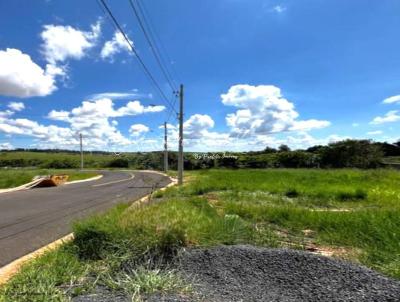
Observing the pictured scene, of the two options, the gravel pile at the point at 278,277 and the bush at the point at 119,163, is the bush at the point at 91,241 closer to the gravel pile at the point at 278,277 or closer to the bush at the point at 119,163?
the gravel pile at the point at 278,277

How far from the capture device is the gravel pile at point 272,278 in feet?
15.4

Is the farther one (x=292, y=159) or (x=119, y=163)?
(x=119, y=163)

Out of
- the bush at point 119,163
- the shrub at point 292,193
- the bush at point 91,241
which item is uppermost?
the bush at point 119,163

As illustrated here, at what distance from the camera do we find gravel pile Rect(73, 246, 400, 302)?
185 inches

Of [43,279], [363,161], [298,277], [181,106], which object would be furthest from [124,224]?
[363,161]

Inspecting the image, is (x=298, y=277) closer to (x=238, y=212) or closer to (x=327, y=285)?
(x=327, y=285)

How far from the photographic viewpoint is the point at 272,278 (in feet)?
17.6

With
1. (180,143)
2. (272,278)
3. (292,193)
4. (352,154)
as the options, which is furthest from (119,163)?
(272,278)

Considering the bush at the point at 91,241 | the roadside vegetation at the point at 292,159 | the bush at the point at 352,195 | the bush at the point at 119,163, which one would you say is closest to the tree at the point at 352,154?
the roadside vegetation at the point at 292,159

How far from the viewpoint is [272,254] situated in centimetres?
600

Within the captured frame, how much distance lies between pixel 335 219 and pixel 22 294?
7873 millimetres

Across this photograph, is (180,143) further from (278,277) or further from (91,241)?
(278,277)

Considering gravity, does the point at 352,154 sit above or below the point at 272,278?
above

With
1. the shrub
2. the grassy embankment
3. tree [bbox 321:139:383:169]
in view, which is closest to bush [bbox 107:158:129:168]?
tree [bbox 321:139:383:169]
